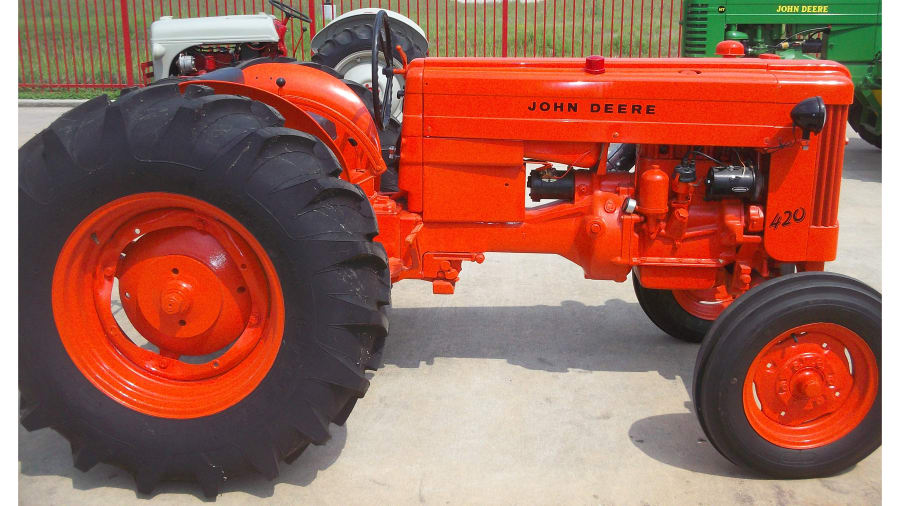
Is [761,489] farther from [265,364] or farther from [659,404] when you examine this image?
[265,364]

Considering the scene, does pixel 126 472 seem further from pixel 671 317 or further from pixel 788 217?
pixel 788 217

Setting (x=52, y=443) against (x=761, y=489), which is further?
(x=52, y=443)

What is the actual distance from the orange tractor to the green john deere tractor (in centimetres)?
597

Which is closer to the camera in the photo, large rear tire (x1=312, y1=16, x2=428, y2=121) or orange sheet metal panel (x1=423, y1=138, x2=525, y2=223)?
orange sheet metal panel (x1=423, y1=138, x2=525, y2=223)

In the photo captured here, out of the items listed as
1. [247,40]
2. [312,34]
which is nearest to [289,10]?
[247,40]

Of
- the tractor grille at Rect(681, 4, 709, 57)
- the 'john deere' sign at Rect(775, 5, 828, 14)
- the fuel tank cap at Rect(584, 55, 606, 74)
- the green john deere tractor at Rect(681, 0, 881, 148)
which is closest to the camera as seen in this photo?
the fuel tank cap at Rect(584, 55, 606, 74)

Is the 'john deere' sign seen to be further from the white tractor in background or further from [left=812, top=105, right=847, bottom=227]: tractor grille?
[left=812, top=105, right=847, bottom=227]: tractor grille

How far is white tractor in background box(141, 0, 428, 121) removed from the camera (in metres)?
8.43

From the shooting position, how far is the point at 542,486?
3.03 metres

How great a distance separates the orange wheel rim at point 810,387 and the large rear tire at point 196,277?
145 centimetres

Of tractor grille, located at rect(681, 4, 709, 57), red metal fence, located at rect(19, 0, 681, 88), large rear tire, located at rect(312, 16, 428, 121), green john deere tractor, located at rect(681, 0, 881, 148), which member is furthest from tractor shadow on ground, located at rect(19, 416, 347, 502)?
tractor grille, located at rect(681, 4, 709, 57)

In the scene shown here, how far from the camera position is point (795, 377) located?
10.0 feet

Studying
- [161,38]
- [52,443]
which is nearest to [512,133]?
[52,443]

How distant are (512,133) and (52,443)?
231 cm
